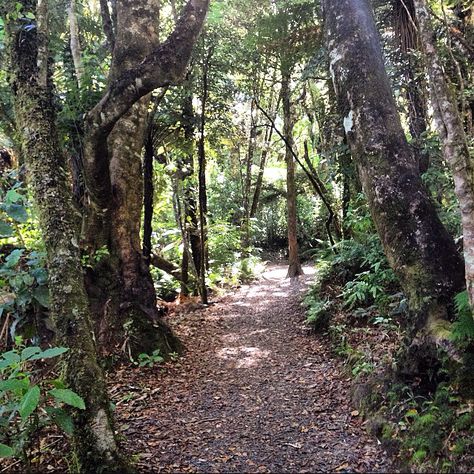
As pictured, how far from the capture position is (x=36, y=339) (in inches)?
220

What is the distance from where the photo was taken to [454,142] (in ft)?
12.0

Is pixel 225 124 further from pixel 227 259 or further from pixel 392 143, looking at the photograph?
pixel 392 143

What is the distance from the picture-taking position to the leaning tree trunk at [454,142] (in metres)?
3.49

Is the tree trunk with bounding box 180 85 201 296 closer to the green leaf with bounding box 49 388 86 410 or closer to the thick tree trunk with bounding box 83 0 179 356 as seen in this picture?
the thick tree trunk with bounding box 83 0 179 356

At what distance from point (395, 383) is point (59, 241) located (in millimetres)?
3520

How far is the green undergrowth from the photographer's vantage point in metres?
3.32

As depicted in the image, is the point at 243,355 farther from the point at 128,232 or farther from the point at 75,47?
the point at 75,47

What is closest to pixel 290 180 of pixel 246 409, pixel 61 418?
pixel 246 409

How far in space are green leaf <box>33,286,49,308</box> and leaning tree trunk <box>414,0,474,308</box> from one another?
452 cm

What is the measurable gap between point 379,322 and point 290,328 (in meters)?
2.55

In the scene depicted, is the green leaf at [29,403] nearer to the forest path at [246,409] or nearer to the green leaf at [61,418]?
the green leaf at [61,418]

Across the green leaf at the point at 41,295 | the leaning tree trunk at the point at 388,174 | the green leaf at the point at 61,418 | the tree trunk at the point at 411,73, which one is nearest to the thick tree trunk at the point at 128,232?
the green leaf at the point at 41,295

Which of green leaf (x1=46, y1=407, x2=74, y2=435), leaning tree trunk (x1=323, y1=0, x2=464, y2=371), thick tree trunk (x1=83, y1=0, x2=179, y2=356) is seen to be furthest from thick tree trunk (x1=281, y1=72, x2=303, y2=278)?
green leaf (x1=46, y1=407, x2=74, y2=435)

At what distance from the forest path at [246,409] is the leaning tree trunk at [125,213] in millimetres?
668
